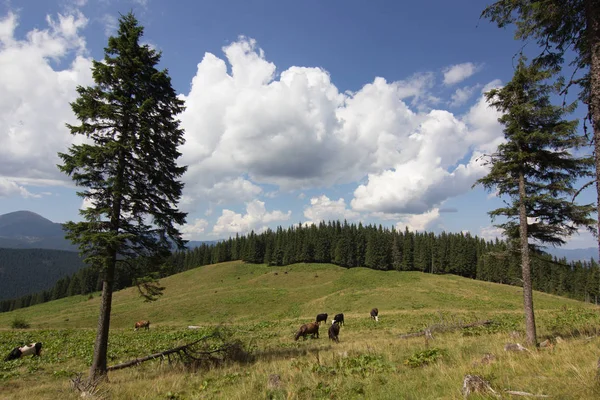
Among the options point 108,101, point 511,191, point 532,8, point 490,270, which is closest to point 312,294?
point 511,191

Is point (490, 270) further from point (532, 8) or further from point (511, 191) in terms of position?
point (532, 8)

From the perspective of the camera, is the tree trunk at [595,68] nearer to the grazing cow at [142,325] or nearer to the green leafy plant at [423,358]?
the green leafy plant at [423,358]

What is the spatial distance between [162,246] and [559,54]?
52.5 ft

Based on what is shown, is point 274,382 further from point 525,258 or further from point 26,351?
point 26,351

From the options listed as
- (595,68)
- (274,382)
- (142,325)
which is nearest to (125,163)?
(274,382)

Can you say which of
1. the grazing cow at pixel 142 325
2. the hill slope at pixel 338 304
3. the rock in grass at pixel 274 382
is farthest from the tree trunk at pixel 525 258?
the grazing cow at pixel 142 325

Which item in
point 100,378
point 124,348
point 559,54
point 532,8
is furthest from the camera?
point 124,348

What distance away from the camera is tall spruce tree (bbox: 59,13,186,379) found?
39.7ft

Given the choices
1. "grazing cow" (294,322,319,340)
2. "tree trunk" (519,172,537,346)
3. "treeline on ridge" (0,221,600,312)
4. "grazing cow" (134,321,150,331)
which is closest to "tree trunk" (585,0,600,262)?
"tree trunk" (519,172,537,346)

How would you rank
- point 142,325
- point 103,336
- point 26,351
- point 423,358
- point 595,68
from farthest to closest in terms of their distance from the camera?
point 142,325 < point 26,351 < point 103,336 < point 423,358 < point 595,68

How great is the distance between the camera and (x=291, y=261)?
108 meters

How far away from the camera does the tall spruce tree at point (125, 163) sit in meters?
12.1

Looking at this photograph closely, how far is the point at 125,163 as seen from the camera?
12.9 m

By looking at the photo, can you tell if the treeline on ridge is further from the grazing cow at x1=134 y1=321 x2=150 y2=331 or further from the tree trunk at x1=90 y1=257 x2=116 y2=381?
the tree trunk at x1=90 y1=257 x2=116 y2=381
